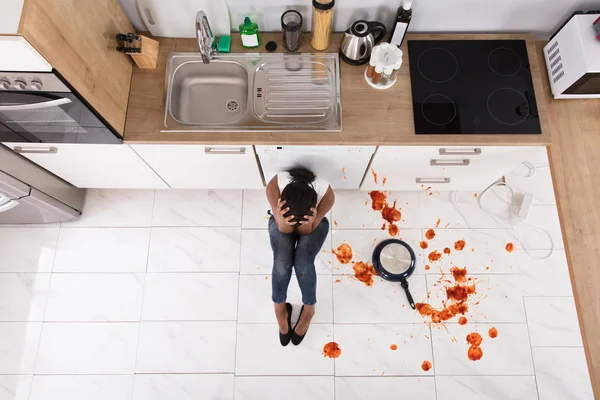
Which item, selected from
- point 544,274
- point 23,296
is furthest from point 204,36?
point 544,274

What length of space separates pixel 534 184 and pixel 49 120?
2.58m

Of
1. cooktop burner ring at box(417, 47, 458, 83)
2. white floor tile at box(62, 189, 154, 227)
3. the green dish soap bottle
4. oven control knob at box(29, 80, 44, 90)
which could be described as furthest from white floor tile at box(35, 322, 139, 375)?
cooktop burner ring at box(417, 47, 458, 83)

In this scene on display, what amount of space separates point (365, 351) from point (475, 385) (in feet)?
1.98

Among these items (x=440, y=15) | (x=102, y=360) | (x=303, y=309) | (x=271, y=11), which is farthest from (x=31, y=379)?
(x=440, y=15)

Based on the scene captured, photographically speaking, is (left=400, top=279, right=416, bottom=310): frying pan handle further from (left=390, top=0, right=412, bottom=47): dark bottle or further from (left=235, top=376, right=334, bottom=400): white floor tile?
(left=390, top=0, right=412, bottom=47): dark bottle

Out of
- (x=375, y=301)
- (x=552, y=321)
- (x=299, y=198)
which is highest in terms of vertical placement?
(x=299, y=198)

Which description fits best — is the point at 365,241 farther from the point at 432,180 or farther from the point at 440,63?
the point at 440,63

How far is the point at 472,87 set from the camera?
1825 mm

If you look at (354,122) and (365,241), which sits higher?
(354,122)

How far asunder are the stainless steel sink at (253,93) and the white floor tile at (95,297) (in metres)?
1.07

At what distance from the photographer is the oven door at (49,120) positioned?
146 centimetres

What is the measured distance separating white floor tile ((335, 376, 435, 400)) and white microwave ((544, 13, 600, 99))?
1.57 meters

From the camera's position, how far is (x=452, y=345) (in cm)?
224

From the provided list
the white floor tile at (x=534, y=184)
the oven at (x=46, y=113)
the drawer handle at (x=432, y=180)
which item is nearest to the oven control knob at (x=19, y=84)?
the oven at (x=46, y=113)
